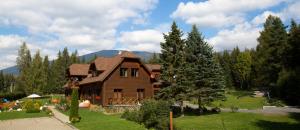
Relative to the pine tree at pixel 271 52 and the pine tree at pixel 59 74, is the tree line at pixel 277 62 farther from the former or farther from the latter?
the pine tree at pixel 59 74

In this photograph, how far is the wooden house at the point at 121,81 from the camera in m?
42.5

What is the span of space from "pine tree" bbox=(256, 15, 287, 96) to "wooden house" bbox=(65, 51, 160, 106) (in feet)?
66.1

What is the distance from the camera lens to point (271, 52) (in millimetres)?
53344

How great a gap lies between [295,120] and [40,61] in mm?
71686

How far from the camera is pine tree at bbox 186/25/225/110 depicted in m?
34.2

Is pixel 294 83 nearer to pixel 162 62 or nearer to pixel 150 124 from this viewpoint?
pixel 162 62

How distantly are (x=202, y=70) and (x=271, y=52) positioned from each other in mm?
24087

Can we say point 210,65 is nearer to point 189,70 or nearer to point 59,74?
point 189,70

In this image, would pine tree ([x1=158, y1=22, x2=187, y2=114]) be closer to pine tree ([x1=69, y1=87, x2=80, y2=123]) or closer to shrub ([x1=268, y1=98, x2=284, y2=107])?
pine tree ([x1=69, y1=87, x2=80, y2=123])

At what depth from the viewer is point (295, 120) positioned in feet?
86.6

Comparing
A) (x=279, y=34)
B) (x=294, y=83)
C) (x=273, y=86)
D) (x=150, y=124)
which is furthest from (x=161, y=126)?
(x=279, y=34)

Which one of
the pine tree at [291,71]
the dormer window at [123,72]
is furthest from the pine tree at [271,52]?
the dormer window at [123,72]

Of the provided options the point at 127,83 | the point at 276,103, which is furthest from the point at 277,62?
the point at 127,83

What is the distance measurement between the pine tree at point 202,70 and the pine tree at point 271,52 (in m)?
20.2
